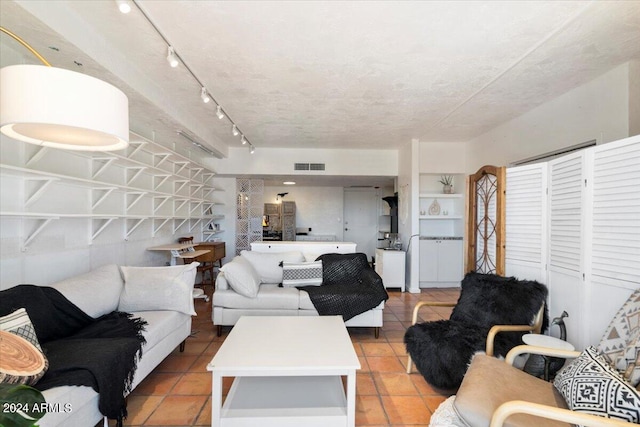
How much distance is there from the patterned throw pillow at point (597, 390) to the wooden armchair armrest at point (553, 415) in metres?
0.09

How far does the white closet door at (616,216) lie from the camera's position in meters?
1.72

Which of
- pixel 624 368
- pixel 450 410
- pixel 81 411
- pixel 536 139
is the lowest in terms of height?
pixel 450 410

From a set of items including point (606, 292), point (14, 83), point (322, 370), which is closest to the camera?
point (14, 83)

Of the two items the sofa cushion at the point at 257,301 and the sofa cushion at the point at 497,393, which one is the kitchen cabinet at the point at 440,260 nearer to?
the sofa cushion at the point at 257,301

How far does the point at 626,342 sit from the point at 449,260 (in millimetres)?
4115

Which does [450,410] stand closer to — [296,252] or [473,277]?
[473,277]

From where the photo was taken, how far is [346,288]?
337 cm

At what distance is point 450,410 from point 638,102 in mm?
2961

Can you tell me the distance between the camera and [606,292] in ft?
6.15

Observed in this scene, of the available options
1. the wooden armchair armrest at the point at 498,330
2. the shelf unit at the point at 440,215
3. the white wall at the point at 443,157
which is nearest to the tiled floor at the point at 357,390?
the wooden armchair armrest at the point at 498,330

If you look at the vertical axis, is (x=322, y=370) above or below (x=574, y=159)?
below

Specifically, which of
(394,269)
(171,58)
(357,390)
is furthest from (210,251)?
(357,390)

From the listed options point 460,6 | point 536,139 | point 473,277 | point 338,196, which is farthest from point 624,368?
point 338,196

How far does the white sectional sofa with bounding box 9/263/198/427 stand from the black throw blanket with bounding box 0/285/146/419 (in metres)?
0.05
